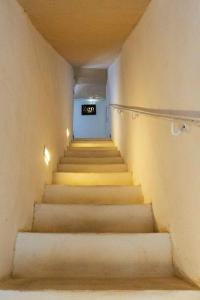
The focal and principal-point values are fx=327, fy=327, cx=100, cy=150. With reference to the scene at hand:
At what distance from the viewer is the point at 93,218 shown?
9.03ft

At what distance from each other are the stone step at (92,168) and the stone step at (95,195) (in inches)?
32.2

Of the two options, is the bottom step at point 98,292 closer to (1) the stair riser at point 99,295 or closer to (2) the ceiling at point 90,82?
(1) the stair riser at point 99,295

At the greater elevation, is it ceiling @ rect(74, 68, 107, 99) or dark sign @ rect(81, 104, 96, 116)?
ceiling @ rect(74, 68, 107, 99)

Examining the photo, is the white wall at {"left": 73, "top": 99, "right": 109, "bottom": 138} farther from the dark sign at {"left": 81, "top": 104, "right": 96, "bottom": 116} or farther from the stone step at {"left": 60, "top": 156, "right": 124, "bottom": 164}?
the stone step at {"left": 60, "top": 156, "right": 124, "bottom": 164}

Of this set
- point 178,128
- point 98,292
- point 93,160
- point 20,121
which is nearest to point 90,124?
point 93,160

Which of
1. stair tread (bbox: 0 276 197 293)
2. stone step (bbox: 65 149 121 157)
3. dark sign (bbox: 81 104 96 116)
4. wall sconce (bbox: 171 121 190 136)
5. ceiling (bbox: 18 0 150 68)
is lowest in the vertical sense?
stair tread (bbox: 0 276 197 293)

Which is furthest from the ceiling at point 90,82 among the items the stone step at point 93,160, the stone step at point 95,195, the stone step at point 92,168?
the stone step at point 95,195

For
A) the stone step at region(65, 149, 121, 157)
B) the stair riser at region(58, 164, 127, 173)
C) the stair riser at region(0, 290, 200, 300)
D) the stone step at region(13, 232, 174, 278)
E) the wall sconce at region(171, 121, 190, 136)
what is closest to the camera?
the stair riser at region(0, 290, 200, 300)

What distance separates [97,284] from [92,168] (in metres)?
2.36

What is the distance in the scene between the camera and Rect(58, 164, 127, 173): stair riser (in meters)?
4.12

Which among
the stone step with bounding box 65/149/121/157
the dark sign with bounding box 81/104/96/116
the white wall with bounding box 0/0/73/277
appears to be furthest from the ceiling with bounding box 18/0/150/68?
the dark sign with bounding box 81/104/96/116

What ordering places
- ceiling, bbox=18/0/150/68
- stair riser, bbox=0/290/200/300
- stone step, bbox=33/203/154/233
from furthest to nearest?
stone step, bbox=33/203/154/233
ceiling, bbox=18/0/150/68
stair riser, bbox=0/290/200/300

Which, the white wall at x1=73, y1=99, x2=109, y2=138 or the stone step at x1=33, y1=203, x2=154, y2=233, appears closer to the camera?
the stone step at x1=33, y1=203, x2=154, y2=233

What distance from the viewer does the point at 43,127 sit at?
10.9 ft
